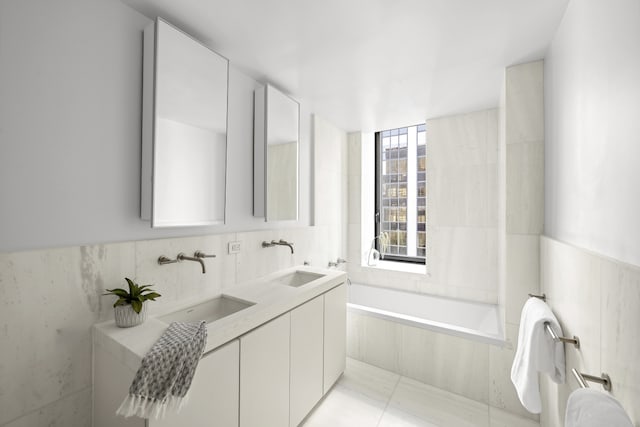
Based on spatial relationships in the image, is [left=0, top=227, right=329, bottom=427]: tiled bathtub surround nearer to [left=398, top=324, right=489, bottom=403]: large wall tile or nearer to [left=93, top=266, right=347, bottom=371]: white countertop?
[left=93, top=266, right=347, bottom=371]: white countertop

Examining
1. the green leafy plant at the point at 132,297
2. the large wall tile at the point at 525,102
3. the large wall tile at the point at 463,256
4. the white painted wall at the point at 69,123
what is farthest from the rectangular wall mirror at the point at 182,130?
the large wall tile at the point at 463,256

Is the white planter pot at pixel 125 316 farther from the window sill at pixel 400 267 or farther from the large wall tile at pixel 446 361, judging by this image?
the window sill at pixel 400 267

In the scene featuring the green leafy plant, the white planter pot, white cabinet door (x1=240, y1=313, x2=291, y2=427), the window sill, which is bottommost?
white cabinet door (x1=240, y1=313, x2=291, y2=427)

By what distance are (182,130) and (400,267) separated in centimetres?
281

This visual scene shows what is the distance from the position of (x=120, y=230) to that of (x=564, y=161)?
7.44 feet

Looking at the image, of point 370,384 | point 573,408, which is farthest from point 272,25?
point 370,384

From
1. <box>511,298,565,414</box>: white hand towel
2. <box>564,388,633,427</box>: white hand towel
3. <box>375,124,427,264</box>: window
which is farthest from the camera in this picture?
<box>375,124,427,264</box>: window

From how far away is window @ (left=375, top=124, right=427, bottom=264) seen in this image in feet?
10.9

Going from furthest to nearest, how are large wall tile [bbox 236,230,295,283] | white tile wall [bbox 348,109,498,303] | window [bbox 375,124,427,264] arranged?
window [bbox 375,124,427,264], white tile wall [bbox 348,109,498,303], large wall tile [bbox 236,230,295,283]

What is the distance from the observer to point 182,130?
1.43m

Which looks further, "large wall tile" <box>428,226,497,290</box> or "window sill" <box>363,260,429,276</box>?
"window sill" <box>363,260,429,276</box>

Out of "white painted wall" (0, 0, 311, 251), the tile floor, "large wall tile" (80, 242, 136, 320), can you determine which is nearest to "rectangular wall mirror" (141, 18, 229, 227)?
"white painted wall" (0, 0, 311, 251)

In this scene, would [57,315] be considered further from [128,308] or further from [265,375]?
[265,375]

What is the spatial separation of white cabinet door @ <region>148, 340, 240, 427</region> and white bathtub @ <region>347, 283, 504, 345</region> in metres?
1.45
